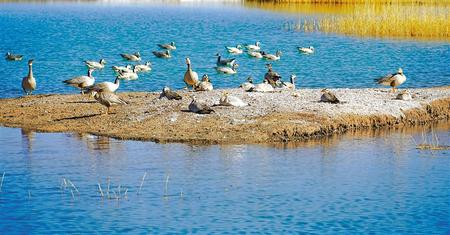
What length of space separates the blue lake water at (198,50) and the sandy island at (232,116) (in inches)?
278

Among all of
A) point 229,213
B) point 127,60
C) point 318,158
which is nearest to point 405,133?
point 318,158

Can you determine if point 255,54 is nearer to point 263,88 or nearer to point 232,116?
point 263,88

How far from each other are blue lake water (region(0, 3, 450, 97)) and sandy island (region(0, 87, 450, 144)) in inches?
278

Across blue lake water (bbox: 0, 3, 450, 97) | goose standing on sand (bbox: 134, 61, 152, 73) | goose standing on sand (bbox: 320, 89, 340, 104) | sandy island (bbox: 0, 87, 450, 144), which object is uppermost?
goose standing on sand (bbox: 320, 89, 340, 104)

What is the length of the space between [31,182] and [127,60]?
2540cm

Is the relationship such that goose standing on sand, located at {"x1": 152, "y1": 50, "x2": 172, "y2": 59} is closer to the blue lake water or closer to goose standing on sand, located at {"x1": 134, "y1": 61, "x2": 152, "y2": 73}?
the blue lake water

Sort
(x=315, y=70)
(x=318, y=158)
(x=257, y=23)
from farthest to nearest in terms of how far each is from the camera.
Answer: (x=257, y=23)
(x=315, y=70)
(x=318, y=158)

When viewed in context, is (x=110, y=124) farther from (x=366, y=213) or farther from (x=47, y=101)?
(x=366, y=213)

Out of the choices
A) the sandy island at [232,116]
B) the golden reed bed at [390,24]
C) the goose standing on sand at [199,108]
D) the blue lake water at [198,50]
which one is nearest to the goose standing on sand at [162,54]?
the blue lake water at [198,50]

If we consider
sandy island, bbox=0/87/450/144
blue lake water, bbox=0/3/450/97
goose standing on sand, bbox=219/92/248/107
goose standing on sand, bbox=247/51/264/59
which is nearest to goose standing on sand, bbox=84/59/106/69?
blue lake water, bbox=0/3/450/97

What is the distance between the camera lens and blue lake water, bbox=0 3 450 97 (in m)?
35.6

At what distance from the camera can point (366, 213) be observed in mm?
15109

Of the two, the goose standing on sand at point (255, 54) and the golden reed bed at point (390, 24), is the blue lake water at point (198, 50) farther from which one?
the golden reed bed at point (390, 24)

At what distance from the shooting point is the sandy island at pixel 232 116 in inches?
832
